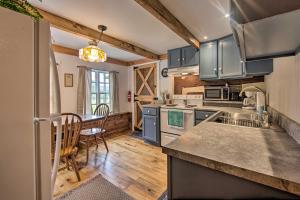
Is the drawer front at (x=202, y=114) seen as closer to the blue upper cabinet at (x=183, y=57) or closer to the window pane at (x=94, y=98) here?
the blue upper cabinet at (x=183, y=57)

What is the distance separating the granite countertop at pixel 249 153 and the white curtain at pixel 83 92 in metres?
3.33

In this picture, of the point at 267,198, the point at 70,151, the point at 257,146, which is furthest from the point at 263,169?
the point at 70,151

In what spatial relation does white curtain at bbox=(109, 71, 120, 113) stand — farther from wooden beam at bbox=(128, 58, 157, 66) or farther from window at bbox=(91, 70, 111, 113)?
wooden beam at bbox=(128, 58, 157, 66)

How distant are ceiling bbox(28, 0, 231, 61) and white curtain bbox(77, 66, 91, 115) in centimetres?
101

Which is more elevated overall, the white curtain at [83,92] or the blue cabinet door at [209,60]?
the blue cabinet door at [209,60]

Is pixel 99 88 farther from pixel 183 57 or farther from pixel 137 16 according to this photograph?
pixel 137 16

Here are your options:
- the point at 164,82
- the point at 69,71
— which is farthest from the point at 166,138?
the point at 69,71

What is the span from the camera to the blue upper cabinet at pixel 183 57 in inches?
127

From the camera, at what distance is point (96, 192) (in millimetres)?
1873

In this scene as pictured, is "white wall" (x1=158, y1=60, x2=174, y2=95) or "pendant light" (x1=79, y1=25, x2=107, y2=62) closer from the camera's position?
"pendant light" (x1=79, y1=25, x2=107, y2=62)

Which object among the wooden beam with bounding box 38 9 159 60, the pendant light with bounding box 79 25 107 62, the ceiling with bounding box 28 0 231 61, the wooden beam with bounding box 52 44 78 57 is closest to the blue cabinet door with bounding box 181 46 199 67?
the ceiling with bounding box 28 0 231 61

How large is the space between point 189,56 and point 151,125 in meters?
1.79

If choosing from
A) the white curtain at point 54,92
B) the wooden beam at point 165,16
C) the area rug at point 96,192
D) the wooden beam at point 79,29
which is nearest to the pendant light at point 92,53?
the wooden beam at point 79,29

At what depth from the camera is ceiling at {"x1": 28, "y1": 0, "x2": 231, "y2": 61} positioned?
1807mm
